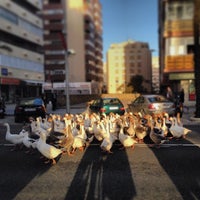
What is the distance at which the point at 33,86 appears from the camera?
214 feet

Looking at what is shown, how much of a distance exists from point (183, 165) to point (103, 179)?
6.67ft

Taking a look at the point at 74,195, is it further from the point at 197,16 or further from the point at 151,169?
the point at 197,16

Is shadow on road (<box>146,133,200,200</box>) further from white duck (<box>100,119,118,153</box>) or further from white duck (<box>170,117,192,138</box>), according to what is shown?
white duck (<box>100,119,118,153</box>)

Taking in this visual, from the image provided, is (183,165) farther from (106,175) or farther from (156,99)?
(156,99)

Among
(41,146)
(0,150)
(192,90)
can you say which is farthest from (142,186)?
(192,90)

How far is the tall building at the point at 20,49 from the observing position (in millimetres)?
53844

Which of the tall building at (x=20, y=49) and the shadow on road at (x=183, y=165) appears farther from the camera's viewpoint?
the tall building at (x=20, y=49)

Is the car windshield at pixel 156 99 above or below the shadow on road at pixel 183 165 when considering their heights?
above

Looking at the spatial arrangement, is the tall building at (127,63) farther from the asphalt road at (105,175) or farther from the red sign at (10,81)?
the asphalt road at (105,175)

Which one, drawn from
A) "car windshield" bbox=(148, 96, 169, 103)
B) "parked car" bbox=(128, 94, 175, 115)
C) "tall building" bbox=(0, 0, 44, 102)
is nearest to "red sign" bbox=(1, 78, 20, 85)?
"tall building" bbox=(0, 0, 44, 102)

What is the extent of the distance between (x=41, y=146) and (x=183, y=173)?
3105 mm

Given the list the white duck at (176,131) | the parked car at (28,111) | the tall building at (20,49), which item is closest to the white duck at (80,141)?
the white duck at (176,131)

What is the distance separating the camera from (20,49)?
197 ft

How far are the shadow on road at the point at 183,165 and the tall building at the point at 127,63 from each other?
13108cm
